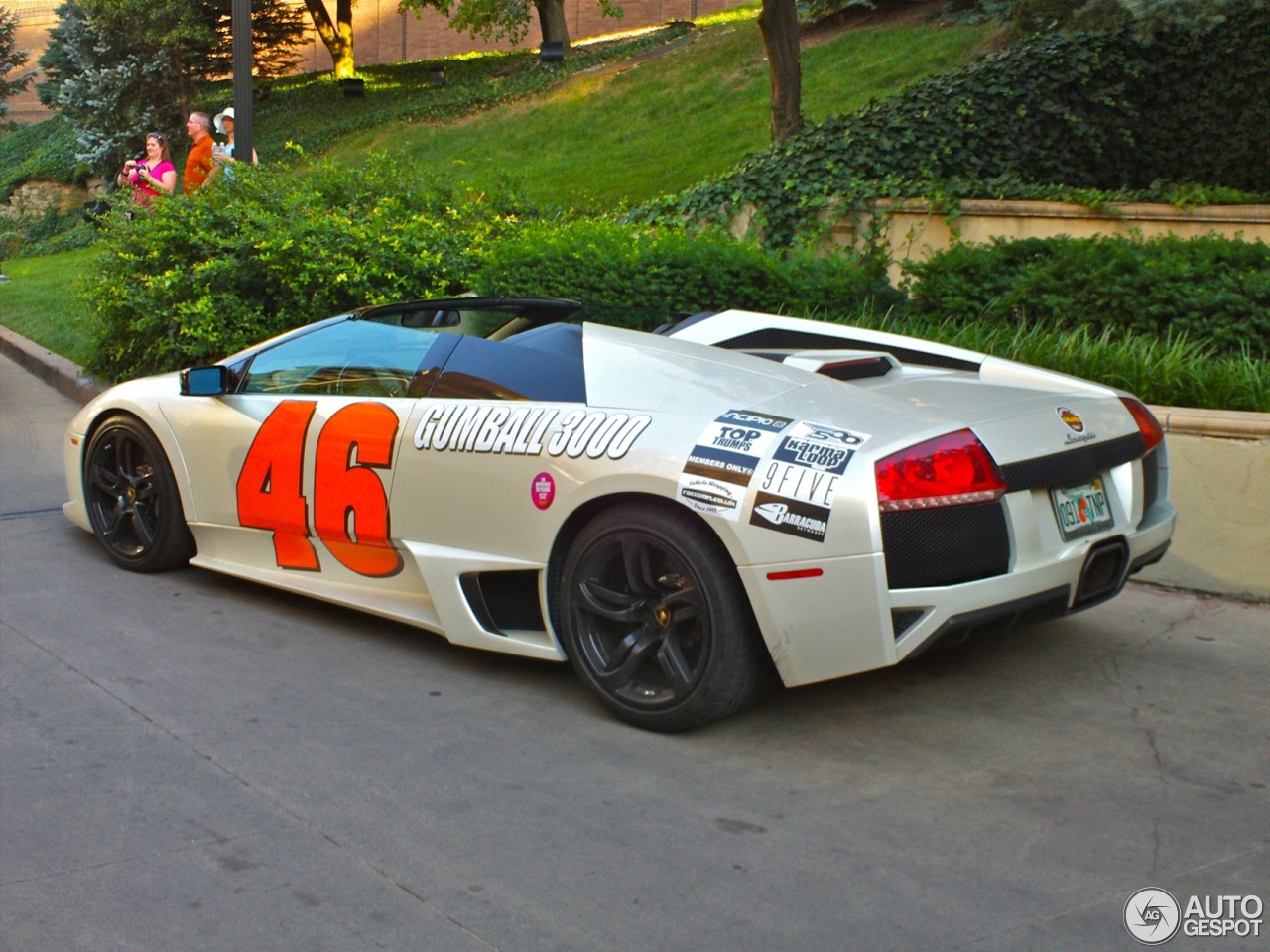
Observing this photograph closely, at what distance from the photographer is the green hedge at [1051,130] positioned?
38.2 ft

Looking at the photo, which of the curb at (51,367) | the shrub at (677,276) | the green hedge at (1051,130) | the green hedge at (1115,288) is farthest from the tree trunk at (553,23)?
the green hedge at (1115,288)

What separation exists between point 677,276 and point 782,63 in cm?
688

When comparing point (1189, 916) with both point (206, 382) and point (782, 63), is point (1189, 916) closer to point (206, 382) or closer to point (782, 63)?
point (206, 382)

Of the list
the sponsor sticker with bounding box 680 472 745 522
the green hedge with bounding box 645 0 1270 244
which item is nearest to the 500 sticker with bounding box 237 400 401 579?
the sponsor sticker with bounding box 680 472 745 522

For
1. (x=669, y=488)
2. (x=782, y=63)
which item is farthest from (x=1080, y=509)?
(x=782, y=63)

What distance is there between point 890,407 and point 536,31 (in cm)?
4465

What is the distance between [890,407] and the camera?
4.30 metres

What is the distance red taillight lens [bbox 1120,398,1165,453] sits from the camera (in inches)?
192

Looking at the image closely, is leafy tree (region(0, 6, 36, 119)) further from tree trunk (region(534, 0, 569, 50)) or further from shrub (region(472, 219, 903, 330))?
shrub (region(472, 219, 903, 330))

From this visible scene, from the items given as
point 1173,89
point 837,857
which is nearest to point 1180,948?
point 837,857

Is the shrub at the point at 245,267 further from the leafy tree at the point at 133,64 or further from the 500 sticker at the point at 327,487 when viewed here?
the leafy tree at the point at 133,64

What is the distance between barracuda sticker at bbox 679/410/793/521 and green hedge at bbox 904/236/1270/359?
3981 millimetres

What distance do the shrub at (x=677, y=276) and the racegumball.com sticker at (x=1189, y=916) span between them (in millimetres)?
5484

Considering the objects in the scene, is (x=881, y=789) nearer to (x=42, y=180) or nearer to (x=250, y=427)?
(x=250, y=427)
